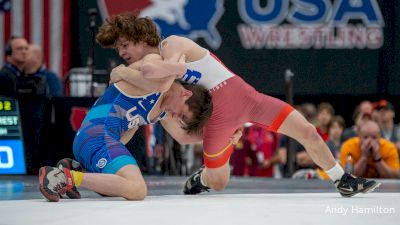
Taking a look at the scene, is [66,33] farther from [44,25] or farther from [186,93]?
[186,93]

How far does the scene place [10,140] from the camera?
633 cm

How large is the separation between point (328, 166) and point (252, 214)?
1.24m

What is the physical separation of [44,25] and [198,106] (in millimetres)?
4919

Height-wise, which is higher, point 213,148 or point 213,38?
point 213,38

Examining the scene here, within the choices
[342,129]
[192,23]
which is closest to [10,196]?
[342,129]

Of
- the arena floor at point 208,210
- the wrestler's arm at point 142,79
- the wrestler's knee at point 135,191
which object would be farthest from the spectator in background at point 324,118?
the wrestler's knee at point 135,191

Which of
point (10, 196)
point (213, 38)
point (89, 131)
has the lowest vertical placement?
point (10, 196)

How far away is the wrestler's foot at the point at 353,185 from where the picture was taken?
4.30 meters

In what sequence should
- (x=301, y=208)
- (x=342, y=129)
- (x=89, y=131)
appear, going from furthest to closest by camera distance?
(x=342, y=129) → (x=89, y=131) → (x=301, y=208)

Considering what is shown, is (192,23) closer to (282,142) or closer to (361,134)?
(282,142)

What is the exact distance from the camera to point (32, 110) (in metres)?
6.73

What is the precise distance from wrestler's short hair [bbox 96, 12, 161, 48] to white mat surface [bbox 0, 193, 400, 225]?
0.75m

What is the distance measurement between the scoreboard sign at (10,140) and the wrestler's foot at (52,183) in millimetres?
2523

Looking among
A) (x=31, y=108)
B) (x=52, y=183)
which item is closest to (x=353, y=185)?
(x=52, y=183)
